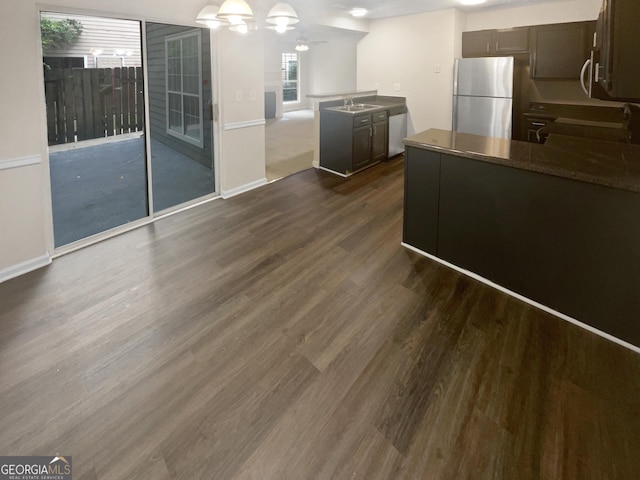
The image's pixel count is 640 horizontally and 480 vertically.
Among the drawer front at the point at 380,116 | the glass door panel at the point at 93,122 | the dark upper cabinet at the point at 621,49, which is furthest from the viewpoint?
the drawer front at the point at 380,116

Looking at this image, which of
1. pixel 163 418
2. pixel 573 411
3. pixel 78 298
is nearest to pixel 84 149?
pixel 78 298

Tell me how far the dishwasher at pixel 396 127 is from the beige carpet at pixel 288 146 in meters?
1.36

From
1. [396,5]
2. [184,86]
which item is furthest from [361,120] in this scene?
[184,86]

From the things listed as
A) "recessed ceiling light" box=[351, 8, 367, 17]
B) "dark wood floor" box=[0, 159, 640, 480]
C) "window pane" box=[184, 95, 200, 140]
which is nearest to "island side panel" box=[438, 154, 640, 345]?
"dark wood floor" box=[0, 159, 640, 480]

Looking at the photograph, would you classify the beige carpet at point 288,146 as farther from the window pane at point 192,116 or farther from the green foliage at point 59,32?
the green foliage at point 59,32

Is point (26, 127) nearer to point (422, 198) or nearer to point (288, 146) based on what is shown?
point (422, 198)

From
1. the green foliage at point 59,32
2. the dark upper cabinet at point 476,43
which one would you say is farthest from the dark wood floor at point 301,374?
the dark upper cabinet at point 476,43

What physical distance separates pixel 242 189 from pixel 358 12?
11.2 feet

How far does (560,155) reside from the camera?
2.66m

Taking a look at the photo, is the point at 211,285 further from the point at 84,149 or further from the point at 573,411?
the point at 573,411

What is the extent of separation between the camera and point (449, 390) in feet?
6.33

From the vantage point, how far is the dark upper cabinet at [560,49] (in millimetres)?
5172

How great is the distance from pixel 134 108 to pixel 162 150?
676 mm

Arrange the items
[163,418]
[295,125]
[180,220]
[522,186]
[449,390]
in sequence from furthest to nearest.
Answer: [295,125] → [180,220] → [522,186] → [449,390] → [163,418]
